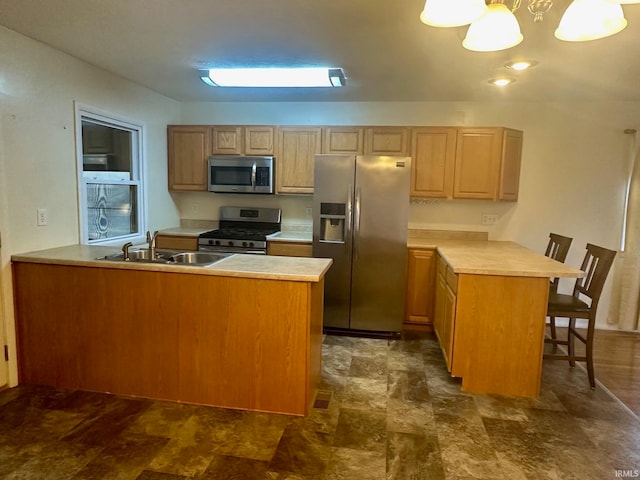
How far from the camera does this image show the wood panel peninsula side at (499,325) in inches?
Result: 107

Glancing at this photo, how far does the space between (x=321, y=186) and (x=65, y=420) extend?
2.68 meters

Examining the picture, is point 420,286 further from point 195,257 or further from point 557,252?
point 195,257

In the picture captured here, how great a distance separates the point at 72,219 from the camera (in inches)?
123

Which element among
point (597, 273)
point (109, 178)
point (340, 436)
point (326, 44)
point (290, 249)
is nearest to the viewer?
point (340, 436)

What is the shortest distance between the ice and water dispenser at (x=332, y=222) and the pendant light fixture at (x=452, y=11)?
7.86 feet

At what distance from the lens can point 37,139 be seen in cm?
280

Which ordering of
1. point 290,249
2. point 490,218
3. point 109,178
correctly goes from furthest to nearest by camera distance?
point 490,218 < point 290,249 < point 109,178

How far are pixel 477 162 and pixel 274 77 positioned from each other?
2.17 meters

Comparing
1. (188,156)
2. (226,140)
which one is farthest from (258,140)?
(188,156)

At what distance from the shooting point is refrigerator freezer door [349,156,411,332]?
377cm

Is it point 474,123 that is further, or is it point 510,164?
point 474,123

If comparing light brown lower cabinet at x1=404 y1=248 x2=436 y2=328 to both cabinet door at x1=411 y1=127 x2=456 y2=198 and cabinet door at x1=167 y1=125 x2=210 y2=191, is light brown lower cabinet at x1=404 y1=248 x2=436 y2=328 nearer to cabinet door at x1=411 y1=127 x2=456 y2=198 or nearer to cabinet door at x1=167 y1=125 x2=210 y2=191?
cabinet door at x1=411 y1=127 x2=456 y2=198

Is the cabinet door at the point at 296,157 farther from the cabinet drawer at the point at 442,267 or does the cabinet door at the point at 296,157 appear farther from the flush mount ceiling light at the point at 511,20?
the flush mount ceiling light at the point at 511,20

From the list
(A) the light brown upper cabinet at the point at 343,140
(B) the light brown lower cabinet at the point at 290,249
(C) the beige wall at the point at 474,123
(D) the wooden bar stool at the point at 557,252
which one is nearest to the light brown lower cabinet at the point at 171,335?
(C) the beige wall at the point at 474,123
